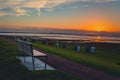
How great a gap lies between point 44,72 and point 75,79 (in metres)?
1.59

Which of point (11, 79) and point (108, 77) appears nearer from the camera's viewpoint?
point (11, 79)

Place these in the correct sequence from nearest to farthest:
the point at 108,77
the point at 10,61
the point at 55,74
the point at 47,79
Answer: the point at 47,79 < the point at 55,74 < the point at 108,77 < the point at 10,61

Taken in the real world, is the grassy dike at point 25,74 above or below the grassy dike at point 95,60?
above

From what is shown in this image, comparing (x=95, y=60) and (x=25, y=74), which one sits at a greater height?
(x=25, y=74)

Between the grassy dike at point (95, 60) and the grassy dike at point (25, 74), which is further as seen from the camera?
the grassy dike at point (95, 60)

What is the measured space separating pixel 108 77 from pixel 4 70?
4.68 m

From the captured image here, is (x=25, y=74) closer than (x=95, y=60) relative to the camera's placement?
Yes

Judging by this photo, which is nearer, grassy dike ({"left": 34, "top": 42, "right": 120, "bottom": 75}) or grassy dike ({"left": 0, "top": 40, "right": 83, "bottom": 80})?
grassy dike ({"left": 0, "top": 40, "right": 83, "bottom": 80})

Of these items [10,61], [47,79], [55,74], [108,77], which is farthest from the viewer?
[10,61]

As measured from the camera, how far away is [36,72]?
1252cm

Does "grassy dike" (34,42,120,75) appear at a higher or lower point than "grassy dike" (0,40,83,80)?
lower

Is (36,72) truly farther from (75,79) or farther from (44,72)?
(75,79)

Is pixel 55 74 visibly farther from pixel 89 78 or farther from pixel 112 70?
pixel 112 70

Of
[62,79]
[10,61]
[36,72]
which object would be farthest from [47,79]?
[10,61]
